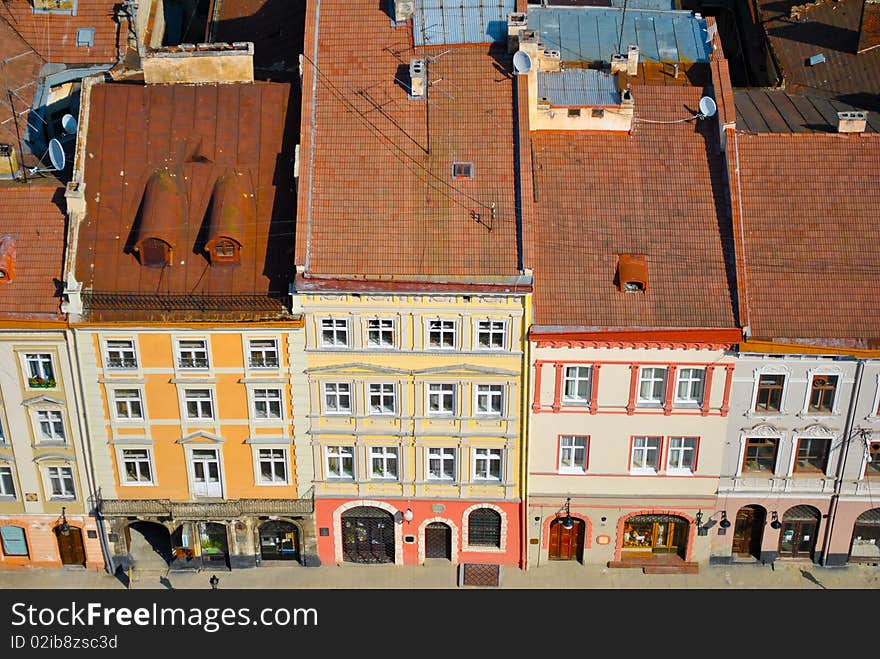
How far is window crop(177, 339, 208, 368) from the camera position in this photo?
61875 mm

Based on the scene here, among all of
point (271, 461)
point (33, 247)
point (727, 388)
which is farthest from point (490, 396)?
point (33, 247)

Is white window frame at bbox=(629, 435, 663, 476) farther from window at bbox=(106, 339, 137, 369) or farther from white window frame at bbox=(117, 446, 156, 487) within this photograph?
window at bbox=(106, 339, 137, 369)

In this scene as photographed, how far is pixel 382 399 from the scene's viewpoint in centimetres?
6328

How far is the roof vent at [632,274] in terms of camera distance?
61.1 meters

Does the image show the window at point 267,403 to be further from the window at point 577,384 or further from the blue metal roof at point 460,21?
the blue metal roof at point 460,21

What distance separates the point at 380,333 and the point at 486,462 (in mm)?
8530

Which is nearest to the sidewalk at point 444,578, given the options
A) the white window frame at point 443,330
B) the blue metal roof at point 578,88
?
the white window frame at point 443,330

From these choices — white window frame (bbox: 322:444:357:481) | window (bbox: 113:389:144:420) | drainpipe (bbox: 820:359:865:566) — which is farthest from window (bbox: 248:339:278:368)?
drainpipe (bbox: 820:359:865:566)

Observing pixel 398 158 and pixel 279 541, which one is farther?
pixel 279 541

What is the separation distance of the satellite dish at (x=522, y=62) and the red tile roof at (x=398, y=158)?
3.59 ft

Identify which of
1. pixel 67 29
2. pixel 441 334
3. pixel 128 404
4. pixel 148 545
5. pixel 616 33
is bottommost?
pixel 148 545

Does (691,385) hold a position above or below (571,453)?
above

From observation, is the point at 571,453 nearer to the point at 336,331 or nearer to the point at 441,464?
the point at 441,464

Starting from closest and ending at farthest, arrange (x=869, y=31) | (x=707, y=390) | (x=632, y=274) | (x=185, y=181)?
(x=632, y=274)
(x=707, y=390)
(x=185, y=181)
(x=869, y=31)
